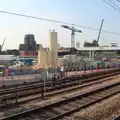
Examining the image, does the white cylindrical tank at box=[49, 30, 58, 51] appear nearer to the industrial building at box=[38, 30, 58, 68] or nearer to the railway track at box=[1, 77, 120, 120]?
the industrial building at box=[38, 30, 58, 68]

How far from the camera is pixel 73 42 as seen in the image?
15488cm

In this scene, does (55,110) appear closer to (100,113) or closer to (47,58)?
(100,113)

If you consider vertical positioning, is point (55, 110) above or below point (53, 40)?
below

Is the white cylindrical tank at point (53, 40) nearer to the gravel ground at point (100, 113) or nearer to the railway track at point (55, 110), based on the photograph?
the railway track at point (55, 110)

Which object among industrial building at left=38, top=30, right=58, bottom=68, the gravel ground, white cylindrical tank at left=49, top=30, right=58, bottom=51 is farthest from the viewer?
white cylindrical tank at left=49, top=30, right=58, bottom=51

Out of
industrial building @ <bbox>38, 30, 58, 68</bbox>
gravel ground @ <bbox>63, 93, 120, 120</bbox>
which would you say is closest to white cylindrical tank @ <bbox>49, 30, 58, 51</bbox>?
industrial building @ <bbox>38, 30, 58, 68</bbox>

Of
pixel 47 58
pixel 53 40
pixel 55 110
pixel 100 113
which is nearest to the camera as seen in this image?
pixel 100 113

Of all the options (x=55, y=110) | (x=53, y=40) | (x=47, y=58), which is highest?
(x=53, y=40)

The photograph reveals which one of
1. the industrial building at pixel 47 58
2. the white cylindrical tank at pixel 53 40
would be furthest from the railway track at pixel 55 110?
the white cylindrical tank at pixel 53 40

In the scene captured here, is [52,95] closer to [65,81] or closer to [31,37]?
[65,81]

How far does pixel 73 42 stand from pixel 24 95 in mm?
135712

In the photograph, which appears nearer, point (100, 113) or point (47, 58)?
point (100, 113)

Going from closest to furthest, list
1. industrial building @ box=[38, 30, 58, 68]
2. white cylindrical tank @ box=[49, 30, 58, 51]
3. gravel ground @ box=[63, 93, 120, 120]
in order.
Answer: gravel ground @ box=[63, 93, 120, 120], industrial building @ box=[38, 30, 58, 68], white cylindrical tank @ box=[49, 30, 58, 51]

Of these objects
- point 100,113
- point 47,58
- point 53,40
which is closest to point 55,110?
point 100,113
